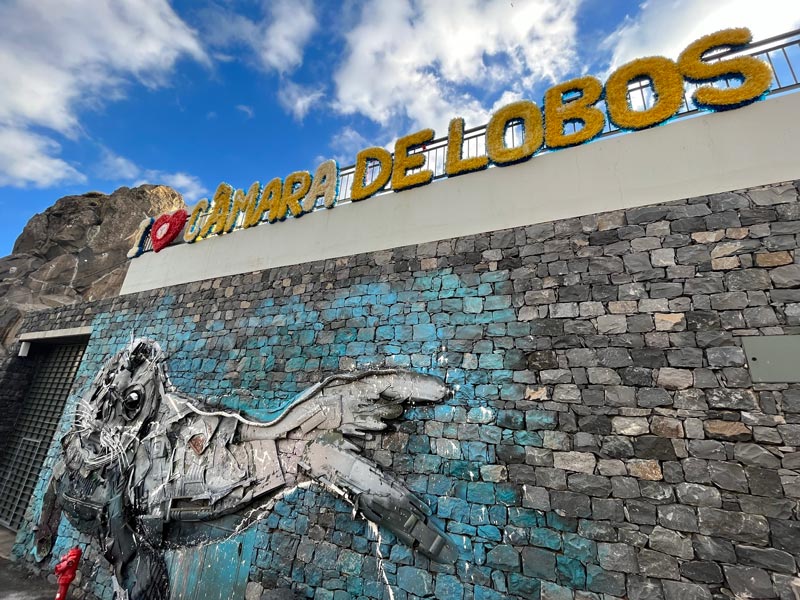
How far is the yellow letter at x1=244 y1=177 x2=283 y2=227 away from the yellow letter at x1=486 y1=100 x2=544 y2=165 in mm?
4056

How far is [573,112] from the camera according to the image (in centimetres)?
475

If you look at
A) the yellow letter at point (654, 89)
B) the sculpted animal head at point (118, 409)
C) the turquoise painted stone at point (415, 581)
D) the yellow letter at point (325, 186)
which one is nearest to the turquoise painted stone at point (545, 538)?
the turquoise painted stone at point (415, 581)

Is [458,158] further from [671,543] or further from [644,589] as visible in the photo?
[644,589]

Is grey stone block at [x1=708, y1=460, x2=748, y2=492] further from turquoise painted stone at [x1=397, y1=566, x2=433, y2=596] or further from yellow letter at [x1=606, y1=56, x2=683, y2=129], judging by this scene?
yellow letter at [x1=606, y1=56, x2=683, y2=129]

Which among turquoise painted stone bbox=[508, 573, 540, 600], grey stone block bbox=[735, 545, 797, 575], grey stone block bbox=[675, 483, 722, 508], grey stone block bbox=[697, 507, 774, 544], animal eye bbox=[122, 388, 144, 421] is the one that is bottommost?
turquoise painted stone bbox=[508, 573, 540, 600]

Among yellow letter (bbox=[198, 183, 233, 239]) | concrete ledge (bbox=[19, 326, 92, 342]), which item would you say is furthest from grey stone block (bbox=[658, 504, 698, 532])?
concrete ledge (bbox=[19, 326, 92, 342])

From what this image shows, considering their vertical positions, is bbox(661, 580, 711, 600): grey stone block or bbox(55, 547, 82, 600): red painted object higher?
bbox(661, 580, 711, 600): grey stone block

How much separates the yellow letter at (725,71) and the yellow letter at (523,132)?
5.38 feet

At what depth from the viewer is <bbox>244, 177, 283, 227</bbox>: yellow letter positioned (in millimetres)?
7034

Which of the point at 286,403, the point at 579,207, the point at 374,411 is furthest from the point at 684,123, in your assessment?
the point at 286,403

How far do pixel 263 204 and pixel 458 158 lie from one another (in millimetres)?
3904

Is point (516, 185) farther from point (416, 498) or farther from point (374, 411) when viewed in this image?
point (416, 498)

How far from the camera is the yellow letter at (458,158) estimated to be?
516 cm

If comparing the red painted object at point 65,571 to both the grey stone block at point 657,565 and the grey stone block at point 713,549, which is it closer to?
the grey stone block at point 657,565
